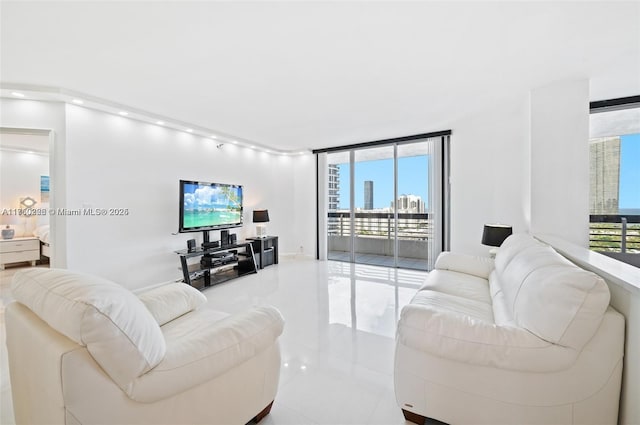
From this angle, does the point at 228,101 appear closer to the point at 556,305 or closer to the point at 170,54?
the point at 170,54

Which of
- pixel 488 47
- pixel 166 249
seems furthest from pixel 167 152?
pixel 488 47

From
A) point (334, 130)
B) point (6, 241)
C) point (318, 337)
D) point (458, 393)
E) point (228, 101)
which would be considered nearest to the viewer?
point (458, 393)

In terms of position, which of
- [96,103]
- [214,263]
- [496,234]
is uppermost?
[96,103]

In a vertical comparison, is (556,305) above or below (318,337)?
above

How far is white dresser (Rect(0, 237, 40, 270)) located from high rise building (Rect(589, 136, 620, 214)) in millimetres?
9026

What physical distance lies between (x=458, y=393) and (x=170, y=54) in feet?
9.97

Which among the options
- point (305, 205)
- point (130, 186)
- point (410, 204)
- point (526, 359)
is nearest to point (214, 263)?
point (130, 186)

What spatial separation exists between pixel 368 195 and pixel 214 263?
320 centimetres

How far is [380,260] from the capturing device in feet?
18.6

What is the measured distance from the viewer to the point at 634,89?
3016 mm

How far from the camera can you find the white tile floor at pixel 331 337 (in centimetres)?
159

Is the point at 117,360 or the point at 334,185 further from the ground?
the point at 334,185

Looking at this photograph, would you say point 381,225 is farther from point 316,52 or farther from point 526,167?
point 316,52

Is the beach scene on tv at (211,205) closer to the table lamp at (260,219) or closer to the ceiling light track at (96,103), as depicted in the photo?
the table lamp at (260,219)
